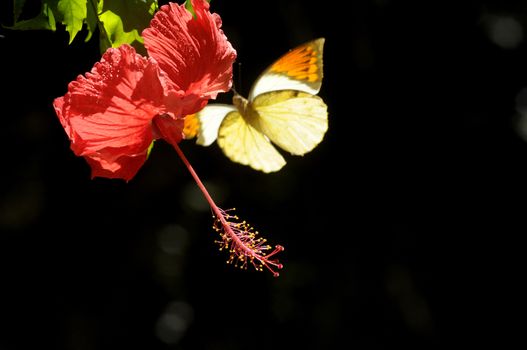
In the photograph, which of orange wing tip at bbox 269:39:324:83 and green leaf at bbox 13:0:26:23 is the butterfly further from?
green leaf at bbox 13:0:26:23

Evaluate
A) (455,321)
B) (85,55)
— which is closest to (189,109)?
(85,55)

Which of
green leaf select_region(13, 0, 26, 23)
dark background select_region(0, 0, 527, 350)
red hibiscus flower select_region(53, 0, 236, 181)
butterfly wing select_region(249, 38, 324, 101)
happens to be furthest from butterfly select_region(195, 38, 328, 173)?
dark background select_region(0, 0, 527, 350)

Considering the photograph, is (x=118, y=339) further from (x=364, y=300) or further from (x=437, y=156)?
(x=437, y=156)

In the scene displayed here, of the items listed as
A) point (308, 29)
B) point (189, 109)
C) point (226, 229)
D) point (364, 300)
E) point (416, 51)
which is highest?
point (189, 109)

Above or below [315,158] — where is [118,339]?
below

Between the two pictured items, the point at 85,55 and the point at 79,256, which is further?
the point at 79,256

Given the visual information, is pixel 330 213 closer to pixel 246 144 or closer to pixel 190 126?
pixel 246 144
